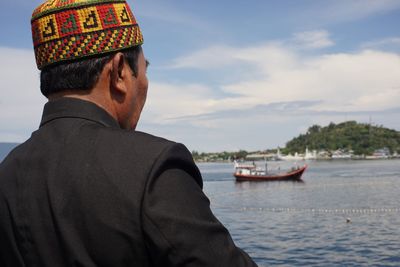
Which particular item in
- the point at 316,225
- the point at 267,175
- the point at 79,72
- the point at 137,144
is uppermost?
the point at 79,72

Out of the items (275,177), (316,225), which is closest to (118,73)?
(316,225)

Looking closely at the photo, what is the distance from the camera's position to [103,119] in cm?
127

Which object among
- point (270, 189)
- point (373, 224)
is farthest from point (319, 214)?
point (270, 189)

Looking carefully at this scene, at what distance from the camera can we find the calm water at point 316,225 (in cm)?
2310

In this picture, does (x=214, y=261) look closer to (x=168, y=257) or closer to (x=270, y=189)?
(x=168, y=257)

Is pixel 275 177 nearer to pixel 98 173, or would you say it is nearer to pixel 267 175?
pixel 267 175

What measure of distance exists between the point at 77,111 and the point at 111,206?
0.95ft

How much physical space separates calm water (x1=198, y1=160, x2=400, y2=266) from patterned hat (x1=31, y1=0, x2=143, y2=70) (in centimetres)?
2108

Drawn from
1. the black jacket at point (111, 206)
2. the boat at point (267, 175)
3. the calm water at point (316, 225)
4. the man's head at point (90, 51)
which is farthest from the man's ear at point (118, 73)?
the boat at point (267, 175)

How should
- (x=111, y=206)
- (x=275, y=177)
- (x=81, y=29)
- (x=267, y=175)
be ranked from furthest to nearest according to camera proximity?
(x=267, y=175), (x=275, y=177), (x=81, y=29), (x=111, y=206)

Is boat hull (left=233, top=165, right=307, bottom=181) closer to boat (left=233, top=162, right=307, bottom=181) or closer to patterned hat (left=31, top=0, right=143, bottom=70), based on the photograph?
boat (left=233, top=162, right=307, bottom=181)

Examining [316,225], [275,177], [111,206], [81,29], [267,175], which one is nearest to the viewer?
[111,206]

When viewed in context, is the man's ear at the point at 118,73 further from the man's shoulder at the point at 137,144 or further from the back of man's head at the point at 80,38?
the man's shoulder at the point at 137,144

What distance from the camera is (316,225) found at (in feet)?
108
